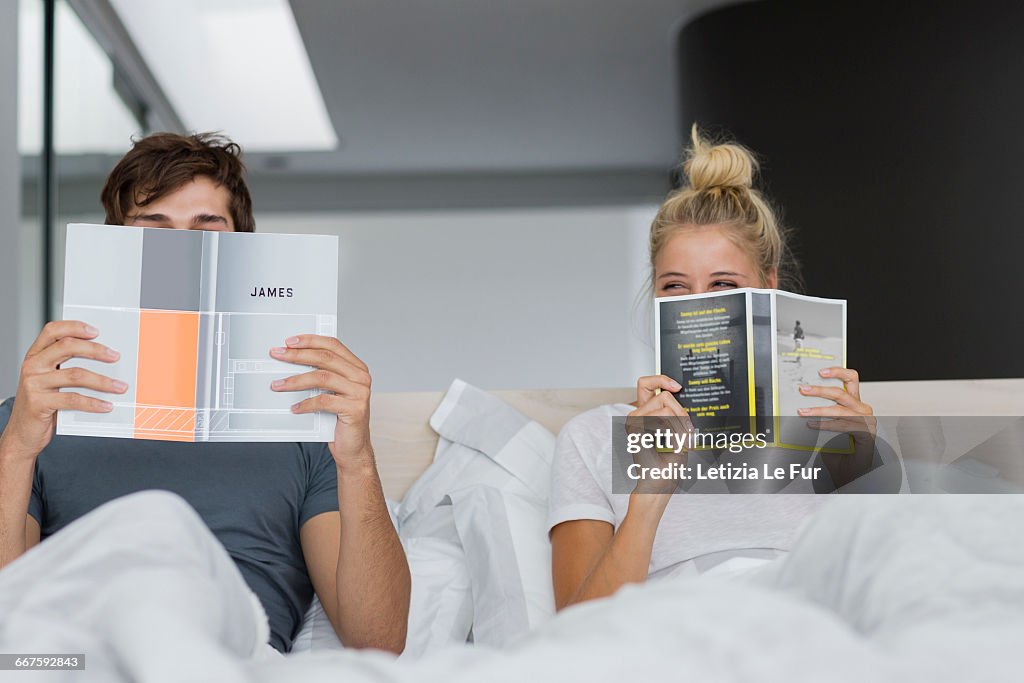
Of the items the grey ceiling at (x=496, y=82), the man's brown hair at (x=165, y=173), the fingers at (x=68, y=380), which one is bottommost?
the fingers at (x=68, y=380)

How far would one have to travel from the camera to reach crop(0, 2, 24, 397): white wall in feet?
8.15

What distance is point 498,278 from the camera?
534 cm

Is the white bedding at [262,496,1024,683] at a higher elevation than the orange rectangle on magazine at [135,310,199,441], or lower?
lower

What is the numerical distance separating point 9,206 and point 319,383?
5.68 ft

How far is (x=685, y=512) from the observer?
1493 mm

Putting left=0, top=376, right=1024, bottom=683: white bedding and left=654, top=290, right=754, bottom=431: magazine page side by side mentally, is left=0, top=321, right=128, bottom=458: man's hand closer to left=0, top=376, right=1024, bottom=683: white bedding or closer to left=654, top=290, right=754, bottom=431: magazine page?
left=0, top=376, right=1024, bottom=683: white bedding

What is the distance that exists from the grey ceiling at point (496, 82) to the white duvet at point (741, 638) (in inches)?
120

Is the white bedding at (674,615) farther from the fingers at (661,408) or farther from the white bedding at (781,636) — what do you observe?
the fingers at (661,408)

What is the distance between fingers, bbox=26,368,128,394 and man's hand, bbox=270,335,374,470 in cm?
21

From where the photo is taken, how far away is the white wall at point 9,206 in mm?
2484

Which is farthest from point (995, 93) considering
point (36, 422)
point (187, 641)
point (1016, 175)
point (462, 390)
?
point (187, 641)

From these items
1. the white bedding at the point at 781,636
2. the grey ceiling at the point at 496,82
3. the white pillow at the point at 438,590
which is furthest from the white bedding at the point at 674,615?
the grey ceiling at the point at 496,82

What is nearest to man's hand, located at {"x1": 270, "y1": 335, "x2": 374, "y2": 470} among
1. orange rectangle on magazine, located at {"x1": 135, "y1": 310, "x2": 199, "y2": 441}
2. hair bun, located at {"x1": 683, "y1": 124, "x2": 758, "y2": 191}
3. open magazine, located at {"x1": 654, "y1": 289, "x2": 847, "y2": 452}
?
orange rectangle on magazine, located at {"x1": 135, "y1": 310, "x2": 199, "y2": 441}

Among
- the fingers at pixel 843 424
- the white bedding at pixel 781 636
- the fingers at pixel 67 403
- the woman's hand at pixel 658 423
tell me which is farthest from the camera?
the fingers at pixel 843 424
